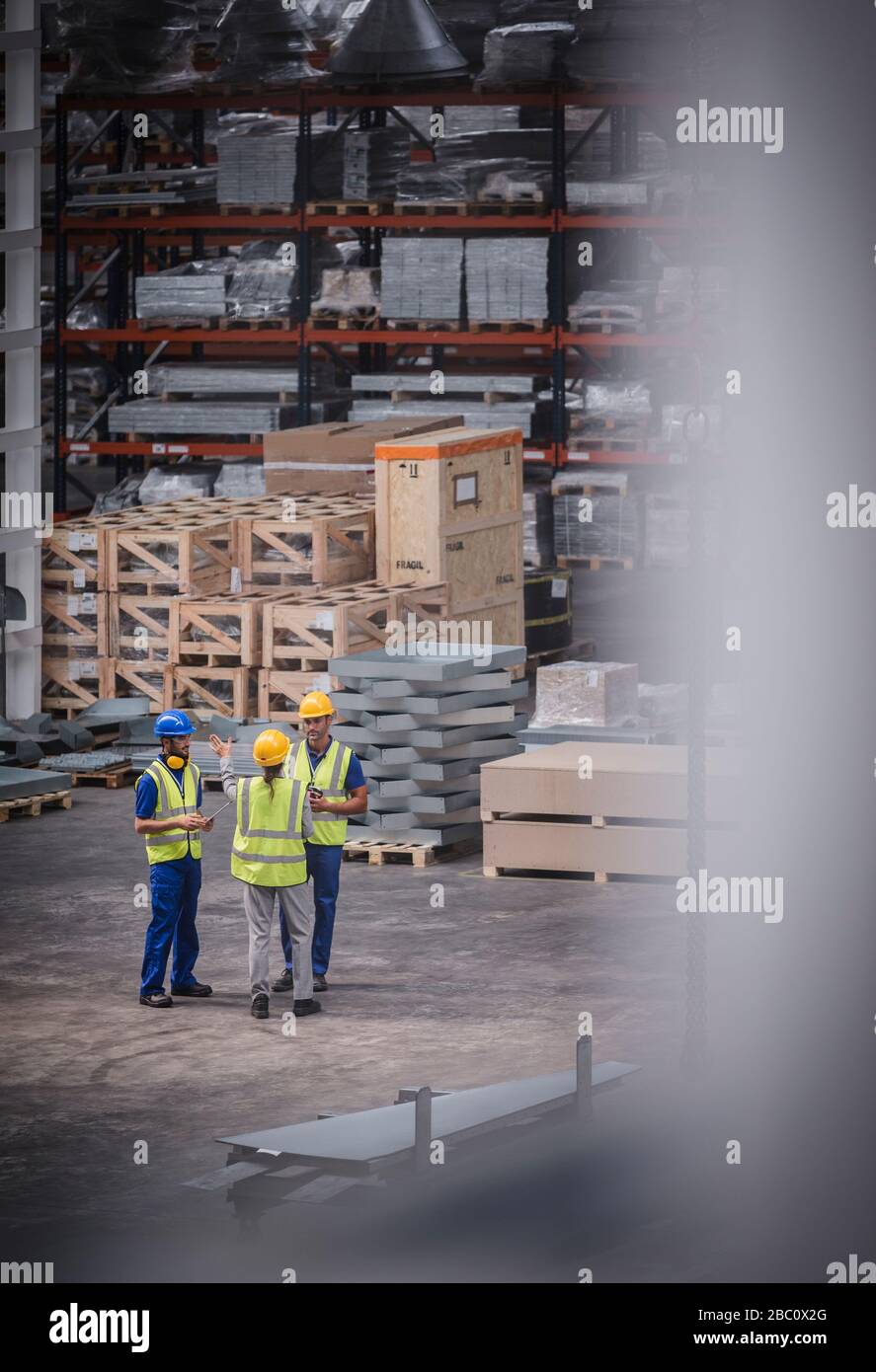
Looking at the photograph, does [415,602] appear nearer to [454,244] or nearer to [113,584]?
[113,584]

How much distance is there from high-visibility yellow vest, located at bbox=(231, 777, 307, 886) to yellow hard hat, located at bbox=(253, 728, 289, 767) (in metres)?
0.09

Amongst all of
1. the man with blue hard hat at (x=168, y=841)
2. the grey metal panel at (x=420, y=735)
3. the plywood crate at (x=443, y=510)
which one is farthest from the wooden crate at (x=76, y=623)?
the man with blue hard hat at (x=168, y=841)

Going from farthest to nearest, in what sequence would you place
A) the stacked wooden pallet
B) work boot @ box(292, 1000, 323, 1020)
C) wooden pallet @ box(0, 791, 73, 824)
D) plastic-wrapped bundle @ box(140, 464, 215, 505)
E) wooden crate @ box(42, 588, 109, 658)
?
plastic-wrapped bundle @ box(140, 464, 215, 505), wooden crate @ box(42, 588, 109, 658), wooden pallet @ box(0, 791, 73, 824), the stacked wooden pallet, work boot @ box(292, 1000, 323, 1020)

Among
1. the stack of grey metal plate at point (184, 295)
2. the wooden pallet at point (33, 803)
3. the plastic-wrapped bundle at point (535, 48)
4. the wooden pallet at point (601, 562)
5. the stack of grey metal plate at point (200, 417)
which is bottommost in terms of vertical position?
the wooden pallet at point (33, 803)

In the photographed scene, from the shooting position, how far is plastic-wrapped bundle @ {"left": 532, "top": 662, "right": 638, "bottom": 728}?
13.4 m

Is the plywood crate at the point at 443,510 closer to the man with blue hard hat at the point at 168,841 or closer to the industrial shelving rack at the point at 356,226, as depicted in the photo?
the industrial shelving rack at the point at 356,226

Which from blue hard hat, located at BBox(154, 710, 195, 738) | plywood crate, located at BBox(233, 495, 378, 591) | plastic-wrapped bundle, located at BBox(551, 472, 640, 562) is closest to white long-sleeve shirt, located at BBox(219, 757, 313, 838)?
blue hard hat, located at BBox(154, 710, 195, 738)

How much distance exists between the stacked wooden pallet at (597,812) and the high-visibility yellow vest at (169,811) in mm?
2455

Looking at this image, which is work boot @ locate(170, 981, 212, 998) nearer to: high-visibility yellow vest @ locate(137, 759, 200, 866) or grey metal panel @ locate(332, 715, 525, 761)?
high-visibility yellow vest @ locate(137, 759, 200, 866)

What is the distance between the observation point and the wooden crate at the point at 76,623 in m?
14.9

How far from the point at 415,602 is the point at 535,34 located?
17.6ft

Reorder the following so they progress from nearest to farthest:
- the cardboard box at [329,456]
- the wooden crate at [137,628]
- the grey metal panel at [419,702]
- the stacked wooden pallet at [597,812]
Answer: the stacked wooden pallet at [597,812] < the grey metal panel at [419,702] < the wooden crate at [137,628] < the cardboard box at [329,456]
